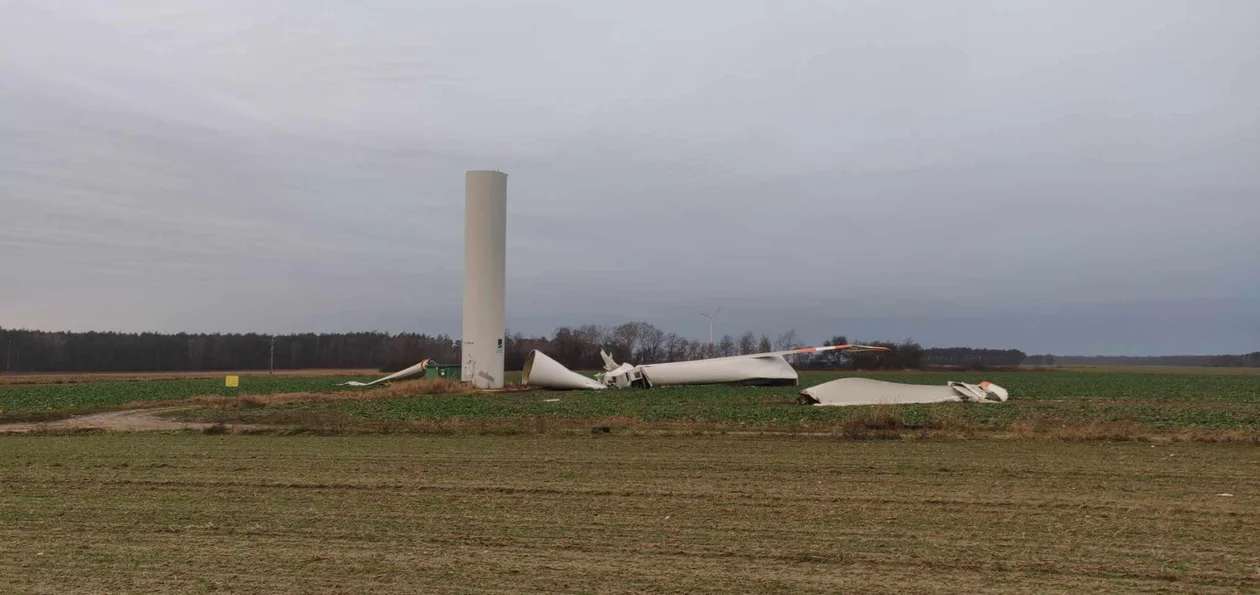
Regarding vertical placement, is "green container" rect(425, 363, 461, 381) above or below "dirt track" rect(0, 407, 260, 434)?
above

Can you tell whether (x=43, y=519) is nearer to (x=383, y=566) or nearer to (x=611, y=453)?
(x=383, y=566)

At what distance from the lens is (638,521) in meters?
7.83

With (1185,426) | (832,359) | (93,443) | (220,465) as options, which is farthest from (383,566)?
(832,359)

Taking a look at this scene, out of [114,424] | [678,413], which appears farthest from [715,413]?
[114,424]

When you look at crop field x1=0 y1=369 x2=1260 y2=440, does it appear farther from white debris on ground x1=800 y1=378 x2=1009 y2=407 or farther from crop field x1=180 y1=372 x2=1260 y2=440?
white debris on ground x1=800 y1=378 x2=1009 y2=407

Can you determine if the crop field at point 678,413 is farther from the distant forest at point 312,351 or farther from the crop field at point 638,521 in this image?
the distant forest at point 312,351

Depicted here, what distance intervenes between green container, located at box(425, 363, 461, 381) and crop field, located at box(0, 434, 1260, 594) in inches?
985

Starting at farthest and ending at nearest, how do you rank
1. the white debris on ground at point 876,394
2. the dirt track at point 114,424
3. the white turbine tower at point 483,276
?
the white turbine tower at point 483,276, the white debris on ground at point 876,394, the dirt track at point 114,424

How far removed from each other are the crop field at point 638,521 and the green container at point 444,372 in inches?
985

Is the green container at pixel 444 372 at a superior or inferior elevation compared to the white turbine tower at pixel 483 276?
inferior

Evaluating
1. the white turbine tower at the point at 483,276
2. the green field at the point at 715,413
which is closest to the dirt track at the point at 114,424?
the green field at the point at 715,413

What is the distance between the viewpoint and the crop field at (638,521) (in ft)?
19.3

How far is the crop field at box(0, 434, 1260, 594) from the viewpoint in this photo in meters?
5.88

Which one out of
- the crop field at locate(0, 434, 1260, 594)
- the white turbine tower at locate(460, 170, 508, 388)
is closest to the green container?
the white turbine tower at locate(460, 170, 508, 388)
